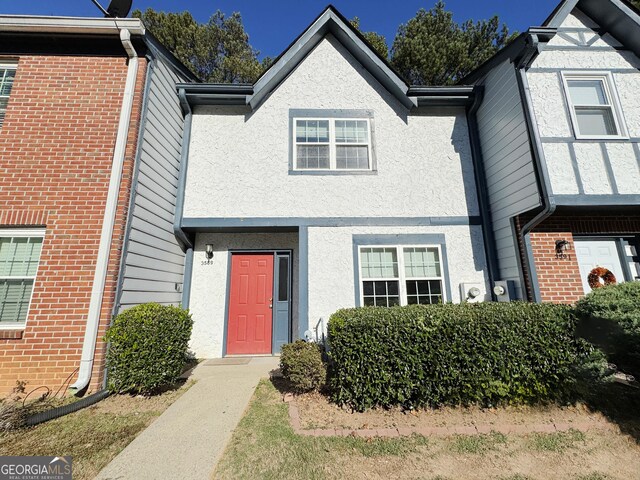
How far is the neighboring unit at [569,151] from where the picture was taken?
18.7 feet

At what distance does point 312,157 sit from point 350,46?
11.1 ft

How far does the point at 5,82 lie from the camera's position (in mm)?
5707

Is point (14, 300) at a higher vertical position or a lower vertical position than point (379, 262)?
lower

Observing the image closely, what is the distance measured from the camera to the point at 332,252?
678cm

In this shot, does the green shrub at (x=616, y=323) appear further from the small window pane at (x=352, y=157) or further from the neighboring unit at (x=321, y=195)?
the small window pane at (x=352, y=157)

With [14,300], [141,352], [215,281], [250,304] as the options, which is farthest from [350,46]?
[14,300]

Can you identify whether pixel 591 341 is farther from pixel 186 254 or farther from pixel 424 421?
pixel 186 254

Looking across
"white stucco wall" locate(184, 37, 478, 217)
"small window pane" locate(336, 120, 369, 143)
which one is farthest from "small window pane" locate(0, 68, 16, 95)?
"small window pane" locate(336, 120, 369, 143)

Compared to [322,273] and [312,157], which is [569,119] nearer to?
[312,157]

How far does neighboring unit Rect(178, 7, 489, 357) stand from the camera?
677 cm

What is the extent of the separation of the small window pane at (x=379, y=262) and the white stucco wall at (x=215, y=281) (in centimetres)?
189

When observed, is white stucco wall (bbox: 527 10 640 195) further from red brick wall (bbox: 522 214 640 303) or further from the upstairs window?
red brick wall (bbox: 522 214 640 303)

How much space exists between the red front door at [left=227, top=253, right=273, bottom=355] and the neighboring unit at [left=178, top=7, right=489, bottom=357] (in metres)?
0.03

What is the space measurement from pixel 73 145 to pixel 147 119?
1.41m
